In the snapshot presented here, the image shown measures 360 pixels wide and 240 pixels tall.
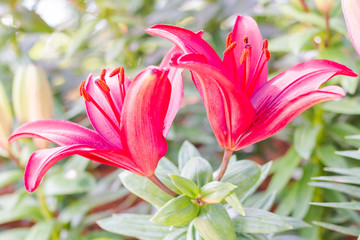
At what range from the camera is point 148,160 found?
413 millimetres

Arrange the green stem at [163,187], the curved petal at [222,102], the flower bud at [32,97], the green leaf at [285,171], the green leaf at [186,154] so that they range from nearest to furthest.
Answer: the curved petal at [222,102], the green stem at [163,187], the green leaf at [186,154], the flower bud at [32,97], the green leaf at [285,171]

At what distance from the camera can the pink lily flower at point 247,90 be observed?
0.37 metres

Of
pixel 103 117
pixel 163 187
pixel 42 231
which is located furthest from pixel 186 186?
pixel 42 231

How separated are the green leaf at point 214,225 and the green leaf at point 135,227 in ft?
0.36

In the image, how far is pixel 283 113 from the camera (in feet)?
1.29

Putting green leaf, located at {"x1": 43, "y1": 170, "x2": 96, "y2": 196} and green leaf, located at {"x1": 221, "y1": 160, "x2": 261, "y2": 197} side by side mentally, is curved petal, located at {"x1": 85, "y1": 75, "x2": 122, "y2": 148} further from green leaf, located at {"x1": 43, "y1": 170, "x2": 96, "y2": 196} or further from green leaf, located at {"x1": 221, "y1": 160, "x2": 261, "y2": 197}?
green leaf, located at {"x1": 43, "y1": 170, "x2": 96, "y2": 196}

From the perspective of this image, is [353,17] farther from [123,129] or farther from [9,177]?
[9,177]

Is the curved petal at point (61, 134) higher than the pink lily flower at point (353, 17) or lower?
lower

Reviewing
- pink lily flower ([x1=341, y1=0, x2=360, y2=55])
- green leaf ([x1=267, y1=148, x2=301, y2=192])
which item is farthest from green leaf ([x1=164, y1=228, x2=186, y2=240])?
green leaf ([x1=267, y1=148, x2=301, y2=192])

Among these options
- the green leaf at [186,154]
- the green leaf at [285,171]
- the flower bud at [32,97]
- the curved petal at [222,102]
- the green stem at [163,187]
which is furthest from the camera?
the green leaf at [285,171]

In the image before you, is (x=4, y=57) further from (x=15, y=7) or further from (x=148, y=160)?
(x=148, y=160)

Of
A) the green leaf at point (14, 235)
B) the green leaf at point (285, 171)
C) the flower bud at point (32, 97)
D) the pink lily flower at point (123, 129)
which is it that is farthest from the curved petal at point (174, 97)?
the green leaf at point (14, 235)

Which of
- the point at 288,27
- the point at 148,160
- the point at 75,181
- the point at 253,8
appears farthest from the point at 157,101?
the point at 288,27

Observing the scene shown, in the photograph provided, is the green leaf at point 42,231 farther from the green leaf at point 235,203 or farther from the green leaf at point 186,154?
the green leaf at point 235,203
